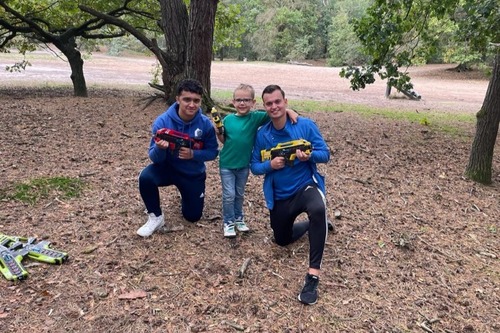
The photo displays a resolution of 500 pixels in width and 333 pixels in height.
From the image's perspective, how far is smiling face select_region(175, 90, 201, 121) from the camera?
3564 millimetres

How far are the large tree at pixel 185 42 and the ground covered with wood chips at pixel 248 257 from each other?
2447 millimetres

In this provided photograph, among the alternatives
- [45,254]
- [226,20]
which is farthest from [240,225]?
[226,20]

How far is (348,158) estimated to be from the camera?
6348mm

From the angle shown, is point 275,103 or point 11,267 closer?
point 11,267

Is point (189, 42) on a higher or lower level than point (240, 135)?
higher

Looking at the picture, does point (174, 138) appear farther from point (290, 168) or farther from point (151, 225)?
point (290, 168)

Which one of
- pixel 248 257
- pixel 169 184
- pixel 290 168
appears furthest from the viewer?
pixel 169 184

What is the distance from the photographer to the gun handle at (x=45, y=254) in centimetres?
324

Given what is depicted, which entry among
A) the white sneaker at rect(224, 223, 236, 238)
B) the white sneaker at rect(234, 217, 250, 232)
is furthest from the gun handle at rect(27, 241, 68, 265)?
the white sneaker at rect(234, 217, 250, 232)

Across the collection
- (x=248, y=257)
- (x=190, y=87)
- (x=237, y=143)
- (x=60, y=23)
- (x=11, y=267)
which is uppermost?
(x=60, y=23)

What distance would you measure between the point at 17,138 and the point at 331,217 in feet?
15.6

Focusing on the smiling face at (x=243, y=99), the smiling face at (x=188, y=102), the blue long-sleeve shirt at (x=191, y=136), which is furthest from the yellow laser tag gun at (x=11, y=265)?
the smiling face at (x=243, y=99)

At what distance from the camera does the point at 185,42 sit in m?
8.30

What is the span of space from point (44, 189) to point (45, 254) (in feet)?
4.52
